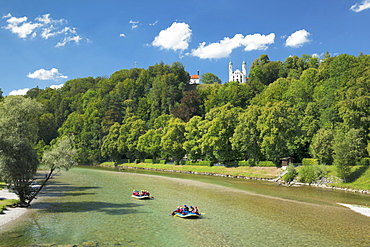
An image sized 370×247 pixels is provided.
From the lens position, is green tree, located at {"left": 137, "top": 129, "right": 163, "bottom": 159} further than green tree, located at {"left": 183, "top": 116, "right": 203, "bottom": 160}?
Yes

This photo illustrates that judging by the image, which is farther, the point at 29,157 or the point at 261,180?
the point at 261,180

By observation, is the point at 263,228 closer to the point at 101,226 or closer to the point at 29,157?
the point at 101,226

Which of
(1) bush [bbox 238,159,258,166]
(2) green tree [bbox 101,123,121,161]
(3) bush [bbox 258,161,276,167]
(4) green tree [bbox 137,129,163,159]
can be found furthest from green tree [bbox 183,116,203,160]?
(2) green tree [bbox 101,123,121,161]

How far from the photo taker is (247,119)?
8894 centimetres

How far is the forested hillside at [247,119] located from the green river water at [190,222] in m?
18.2

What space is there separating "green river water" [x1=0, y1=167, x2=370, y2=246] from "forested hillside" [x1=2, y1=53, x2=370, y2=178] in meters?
18.2

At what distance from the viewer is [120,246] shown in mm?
22609

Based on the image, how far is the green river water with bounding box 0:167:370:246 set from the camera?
961 inches

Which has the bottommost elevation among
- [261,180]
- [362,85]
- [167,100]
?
Answer: [261,180]

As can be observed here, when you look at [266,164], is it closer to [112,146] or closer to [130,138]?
[130,138]

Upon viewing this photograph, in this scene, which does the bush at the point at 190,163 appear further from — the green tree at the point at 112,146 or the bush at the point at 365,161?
the bush at the point at 365,161

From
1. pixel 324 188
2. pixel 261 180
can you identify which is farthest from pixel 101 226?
pixel 261 180

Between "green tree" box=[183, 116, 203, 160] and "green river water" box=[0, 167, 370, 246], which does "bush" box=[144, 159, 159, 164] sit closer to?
"green tree" box=[183, 116, 203, 160]

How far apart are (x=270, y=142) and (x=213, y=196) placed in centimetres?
3680
